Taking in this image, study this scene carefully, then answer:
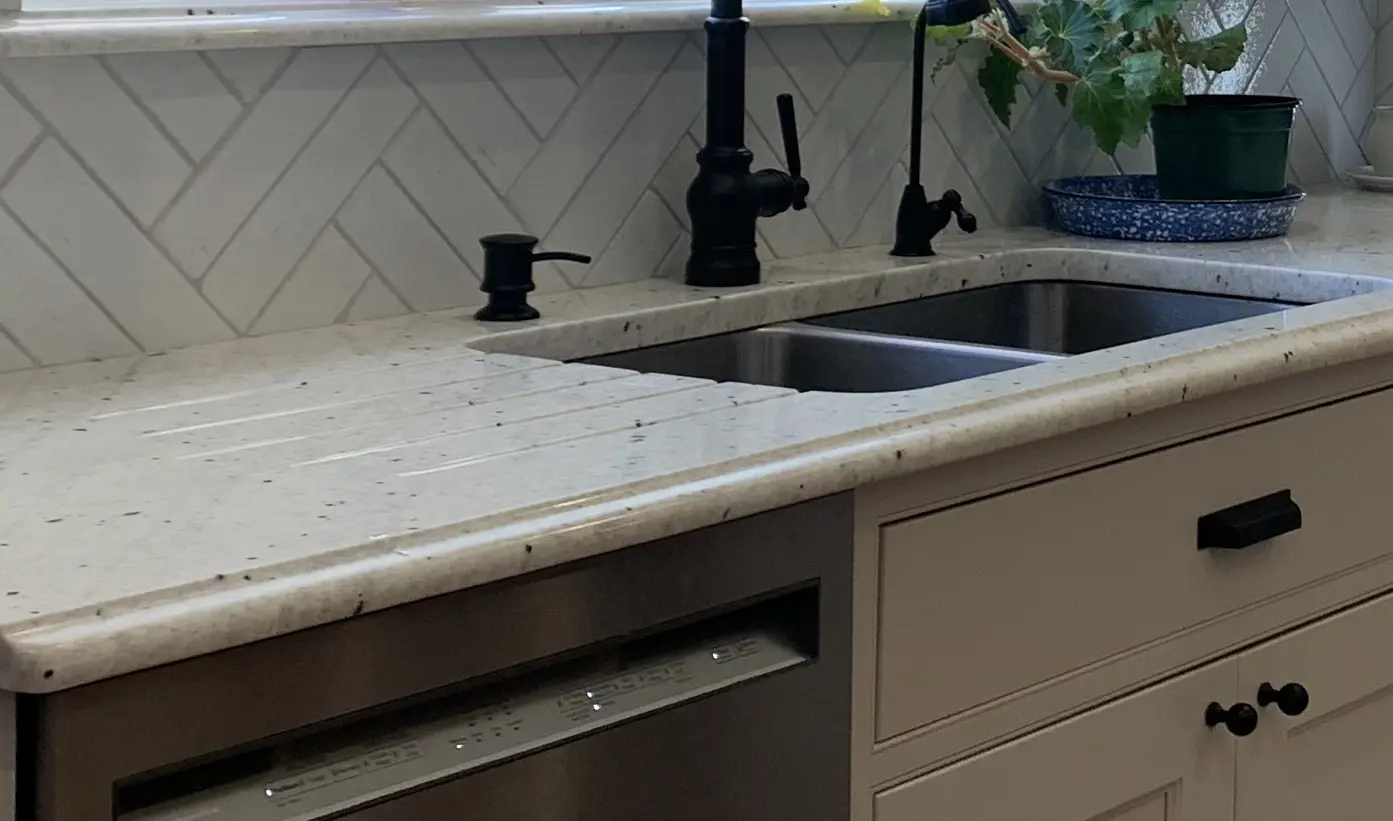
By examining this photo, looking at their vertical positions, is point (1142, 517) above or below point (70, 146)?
below

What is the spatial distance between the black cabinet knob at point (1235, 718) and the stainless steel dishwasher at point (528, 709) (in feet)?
1.48

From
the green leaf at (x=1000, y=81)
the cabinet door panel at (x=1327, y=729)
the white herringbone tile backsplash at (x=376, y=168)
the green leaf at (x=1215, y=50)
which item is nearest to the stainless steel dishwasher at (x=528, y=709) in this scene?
the cabinet door panel at (x=1327, y=729)

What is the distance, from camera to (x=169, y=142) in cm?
154

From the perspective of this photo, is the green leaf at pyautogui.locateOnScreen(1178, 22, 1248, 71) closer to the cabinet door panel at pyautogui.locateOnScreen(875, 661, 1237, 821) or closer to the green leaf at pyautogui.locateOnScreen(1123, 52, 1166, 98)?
the green leaf at pyautogui.locateOnScreen(1123, 52, 1166, 98)

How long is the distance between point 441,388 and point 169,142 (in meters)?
0.36

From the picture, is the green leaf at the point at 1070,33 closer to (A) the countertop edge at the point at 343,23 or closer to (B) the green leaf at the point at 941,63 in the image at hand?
(B) the green leaf at the point at 941,63

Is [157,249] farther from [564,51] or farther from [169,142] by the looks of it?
[564,51]

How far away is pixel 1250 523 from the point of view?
1.53 metres

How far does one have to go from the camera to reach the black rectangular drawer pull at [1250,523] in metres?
1.51

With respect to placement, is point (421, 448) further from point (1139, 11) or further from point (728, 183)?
point (1139, 11)

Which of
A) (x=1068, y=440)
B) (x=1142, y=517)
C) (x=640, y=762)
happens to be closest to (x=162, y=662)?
(x=640, y=762)

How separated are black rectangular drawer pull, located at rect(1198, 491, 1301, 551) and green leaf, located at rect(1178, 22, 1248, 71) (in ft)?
2.68

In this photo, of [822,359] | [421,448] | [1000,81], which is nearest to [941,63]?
[1000,81]

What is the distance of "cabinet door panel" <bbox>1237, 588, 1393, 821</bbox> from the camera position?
1610 millimetres
